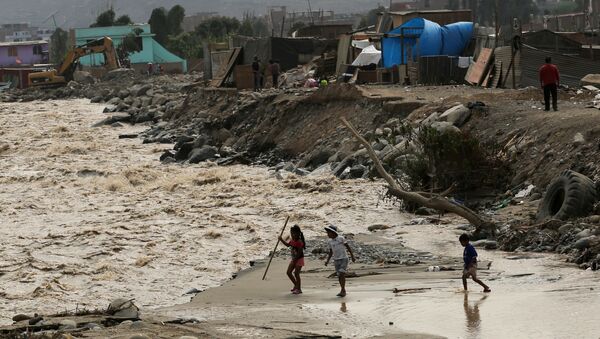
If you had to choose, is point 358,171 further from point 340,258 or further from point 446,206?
point 340,258

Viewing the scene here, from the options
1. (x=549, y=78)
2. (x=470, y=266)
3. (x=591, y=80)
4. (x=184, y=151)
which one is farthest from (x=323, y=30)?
(x=470, y=266)

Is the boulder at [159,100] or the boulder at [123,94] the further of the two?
the boulder at [123,94]

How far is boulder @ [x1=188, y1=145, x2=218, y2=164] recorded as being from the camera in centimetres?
3005

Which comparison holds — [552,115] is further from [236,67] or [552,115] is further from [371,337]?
[236,67]

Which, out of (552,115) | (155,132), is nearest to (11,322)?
(552,115)

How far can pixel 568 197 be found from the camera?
1611 centimetres

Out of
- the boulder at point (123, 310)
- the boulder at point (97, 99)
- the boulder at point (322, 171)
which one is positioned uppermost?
the boulder at point (123, 310)

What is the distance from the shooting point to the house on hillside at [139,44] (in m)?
88.2

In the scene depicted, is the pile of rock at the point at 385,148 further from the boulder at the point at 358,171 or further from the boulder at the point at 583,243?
the boulder at the point at 583,243

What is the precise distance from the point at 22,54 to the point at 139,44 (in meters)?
27.0

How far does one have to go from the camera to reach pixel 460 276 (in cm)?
1359

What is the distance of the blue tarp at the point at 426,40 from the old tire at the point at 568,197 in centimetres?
1966

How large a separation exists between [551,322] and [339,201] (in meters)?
10.9

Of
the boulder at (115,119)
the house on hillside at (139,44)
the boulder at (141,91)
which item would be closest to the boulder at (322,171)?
the boulder at (115,119)
